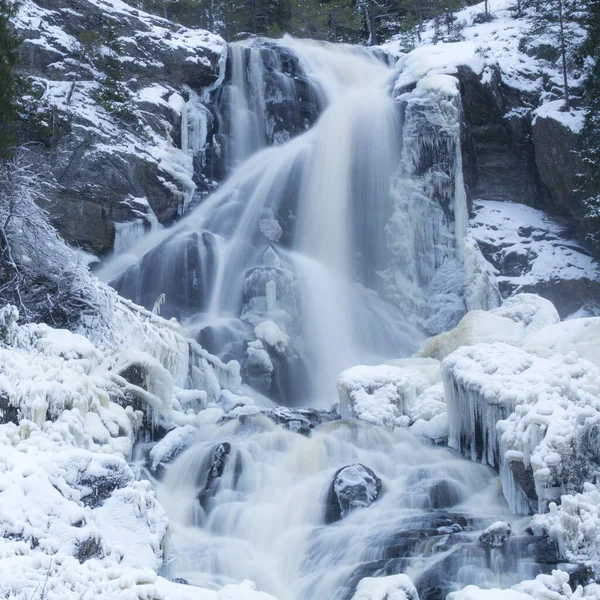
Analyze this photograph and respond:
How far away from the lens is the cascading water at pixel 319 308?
27.7 feet

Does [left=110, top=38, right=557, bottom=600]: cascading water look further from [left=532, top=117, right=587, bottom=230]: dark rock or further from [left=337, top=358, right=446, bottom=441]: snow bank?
[left=532, top=117, right=587, bottom=230]: dark rock

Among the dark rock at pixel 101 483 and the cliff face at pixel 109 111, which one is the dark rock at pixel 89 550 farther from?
the cliff face at pixel 109 111

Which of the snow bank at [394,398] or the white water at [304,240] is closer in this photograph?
the snow bank at [394,398]

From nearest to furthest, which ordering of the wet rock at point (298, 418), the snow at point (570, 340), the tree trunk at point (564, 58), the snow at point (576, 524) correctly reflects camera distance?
the snow at point (576, 524)
the snow at point (570, 340)
the wet rock at point (298, 418)
the tree trunk at point (564, 58)

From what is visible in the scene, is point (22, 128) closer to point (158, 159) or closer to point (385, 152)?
point (158, 159)

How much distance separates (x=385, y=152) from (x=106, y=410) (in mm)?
14284

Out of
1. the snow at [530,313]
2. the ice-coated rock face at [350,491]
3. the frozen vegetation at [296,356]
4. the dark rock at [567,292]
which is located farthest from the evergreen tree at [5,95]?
the dark rock at [567,292]

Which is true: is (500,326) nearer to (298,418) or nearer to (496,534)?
(298,418)

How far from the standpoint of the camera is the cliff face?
20.2m

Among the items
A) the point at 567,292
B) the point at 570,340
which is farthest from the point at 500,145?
the point at 570,340

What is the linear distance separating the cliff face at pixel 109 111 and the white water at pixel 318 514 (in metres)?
10.8

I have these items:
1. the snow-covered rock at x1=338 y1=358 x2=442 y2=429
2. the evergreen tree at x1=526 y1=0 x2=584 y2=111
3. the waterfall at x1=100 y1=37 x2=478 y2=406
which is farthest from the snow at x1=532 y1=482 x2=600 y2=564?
the evergreen tree at x1=526 y1=0 x2=584 y2=111

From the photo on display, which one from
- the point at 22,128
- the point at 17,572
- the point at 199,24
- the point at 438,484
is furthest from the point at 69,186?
the point at 199,24

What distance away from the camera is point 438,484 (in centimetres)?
988
